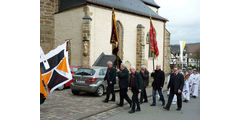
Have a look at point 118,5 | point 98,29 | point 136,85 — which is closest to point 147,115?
point 136,85

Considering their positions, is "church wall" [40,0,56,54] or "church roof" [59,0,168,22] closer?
"church wall" [40,0,56,54]

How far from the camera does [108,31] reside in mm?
19156

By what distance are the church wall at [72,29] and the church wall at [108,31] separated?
1203mm

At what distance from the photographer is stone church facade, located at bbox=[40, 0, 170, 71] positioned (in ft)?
56.4

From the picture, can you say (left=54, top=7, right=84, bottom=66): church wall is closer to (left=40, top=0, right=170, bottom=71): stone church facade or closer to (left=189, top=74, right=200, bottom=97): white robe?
(left=40, top=0, right=170, bottom=71): stone church facade

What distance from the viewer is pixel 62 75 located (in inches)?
243

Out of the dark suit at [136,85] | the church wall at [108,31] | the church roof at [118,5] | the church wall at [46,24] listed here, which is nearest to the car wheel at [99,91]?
the dark suit at [136,85]

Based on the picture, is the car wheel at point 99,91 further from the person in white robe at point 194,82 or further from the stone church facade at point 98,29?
the stone church facade at point 98,29

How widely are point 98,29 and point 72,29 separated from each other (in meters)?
2.44

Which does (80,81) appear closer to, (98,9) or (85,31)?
(85,31)

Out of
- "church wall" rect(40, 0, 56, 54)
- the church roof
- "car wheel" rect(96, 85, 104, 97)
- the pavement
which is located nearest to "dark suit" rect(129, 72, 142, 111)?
the pavement

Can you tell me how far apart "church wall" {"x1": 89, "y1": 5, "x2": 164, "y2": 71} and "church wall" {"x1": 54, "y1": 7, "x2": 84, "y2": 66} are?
1203mm

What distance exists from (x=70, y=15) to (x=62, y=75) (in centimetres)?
1357

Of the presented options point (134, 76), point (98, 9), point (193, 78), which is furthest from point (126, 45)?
point (134, 76)
